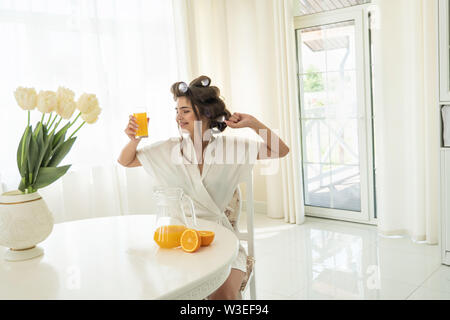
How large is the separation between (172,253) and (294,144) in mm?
2768

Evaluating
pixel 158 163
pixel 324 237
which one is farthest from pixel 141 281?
pixel 324 237

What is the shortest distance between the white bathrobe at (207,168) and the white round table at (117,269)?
1.13 feet

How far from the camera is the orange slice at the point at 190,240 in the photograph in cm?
125

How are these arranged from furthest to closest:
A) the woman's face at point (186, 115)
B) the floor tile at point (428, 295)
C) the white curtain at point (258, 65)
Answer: the white curtain at point (258, 65) < the floor tile at point (428, 295) < the woman's face at point (186, 115)

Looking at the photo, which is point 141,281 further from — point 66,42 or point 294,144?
point 294,144

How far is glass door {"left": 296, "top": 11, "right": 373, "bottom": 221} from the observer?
3.74m

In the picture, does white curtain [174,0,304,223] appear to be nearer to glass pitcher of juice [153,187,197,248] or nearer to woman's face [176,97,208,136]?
woman's face [176,97,208,136]

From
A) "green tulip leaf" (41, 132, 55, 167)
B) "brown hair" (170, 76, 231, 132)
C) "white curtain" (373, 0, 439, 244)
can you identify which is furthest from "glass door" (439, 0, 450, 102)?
"green tulip leaf" (41, 132, 55, 167)

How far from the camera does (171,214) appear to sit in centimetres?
127

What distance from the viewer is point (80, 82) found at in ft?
10.6

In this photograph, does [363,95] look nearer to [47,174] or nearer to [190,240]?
[190,240]

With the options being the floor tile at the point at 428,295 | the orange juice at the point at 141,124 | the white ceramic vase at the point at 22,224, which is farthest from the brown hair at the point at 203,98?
the floor tile at the point at 428,295

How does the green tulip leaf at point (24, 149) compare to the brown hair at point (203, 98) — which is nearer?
the green tulip leaf at point (24, 149)

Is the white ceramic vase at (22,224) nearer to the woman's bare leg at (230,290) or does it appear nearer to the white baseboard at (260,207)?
the woman's bare leg at (230,290)
